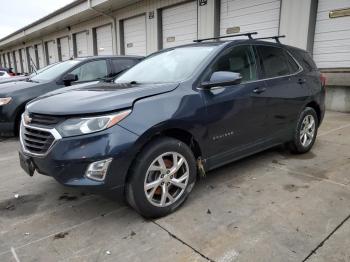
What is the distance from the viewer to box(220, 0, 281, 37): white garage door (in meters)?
9.71

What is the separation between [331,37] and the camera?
28.2ft

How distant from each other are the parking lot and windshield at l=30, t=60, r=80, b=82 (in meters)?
3.19

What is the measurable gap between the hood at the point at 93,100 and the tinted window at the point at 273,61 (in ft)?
4.95

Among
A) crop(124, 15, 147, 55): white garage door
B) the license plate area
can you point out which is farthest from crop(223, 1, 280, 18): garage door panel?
the license plate area

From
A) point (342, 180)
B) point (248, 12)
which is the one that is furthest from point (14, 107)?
point (248, 12)

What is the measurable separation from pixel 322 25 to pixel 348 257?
25.7ft

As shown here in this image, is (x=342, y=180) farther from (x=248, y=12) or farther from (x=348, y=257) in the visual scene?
(x=248, y=12)

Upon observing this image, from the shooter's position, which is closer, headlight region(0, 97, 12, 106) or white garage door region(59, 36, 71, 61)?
headlight region(0, 97, 12, 106)

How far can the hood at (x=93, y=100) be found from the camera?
271 centimetres

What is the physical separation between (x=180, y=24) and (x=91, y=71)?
6.75 m

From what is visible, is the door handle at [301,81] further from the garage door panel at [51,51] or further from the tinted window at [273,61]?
the garage door panel at [51,51]

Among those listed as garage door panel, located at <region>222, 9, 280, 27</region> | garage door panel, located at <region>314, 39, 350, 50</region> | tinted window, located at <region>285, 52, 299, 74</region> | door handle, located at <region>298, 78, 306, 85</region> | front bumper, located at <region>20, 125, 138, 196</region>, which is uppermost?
garage door panel, located at <region>222, 9, 280, 27</region>

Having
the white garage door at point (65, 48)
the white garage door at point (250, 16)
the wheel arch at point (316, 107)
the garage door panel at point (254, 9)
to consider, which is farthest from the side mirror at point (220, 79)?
the white garage door at point (65, 48)

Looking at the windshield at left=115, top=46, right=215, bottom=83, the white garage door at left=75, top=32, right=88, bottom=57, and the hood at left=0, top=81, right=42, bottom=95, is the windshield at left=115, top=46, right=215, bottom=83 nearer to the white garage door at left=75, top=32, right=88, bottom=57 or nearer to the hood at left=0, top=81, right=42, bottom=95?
the hood at left=0, top=81, right=42, bottom=95
